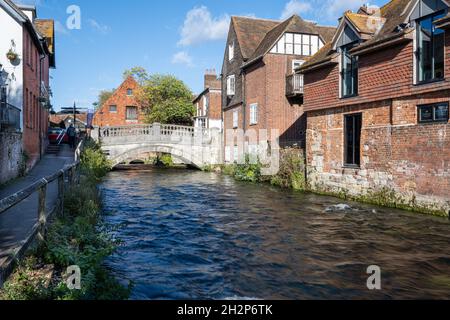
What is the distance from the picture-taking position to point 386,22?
50.8 feet

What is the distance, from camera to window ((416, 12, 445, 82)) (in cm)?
1227

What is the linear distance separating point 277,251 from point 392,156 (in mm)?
7431

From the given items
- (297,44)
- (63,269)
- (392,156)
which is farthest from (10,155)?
(297,44)

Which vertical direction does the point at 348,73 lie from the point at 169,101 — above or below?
below

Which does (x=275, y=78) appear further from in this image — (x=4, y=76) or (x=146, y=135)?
(x=4, y=76)

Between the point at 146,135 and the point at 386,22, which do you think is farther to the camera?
the point at 146,135

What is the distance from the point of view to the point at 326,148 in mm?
17969

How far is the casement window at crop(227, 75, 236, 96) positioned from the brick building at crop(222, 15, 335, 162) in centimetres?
→ 95

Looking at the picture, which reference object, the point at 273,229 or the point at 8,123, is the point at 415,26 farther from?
the point at 8,123

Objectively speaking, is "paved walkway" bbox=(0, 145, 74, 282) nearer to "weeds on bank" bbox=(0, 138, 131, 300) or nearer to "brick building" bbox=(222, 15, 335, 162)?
"weeds on bank" bbox=(0, 138, 131, 300)

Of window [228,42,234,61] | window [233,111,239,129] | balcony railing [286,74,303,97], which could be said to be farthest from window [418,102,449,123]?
window [228,42,234,61]

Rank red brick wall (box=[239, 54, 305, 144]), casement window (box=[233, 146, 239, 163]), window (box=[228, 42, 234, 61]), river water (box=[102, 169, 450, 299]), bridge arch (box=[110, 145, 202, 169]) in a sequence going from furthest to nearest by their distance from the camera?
window (box=[228, 42, 234, 61]) → bridge arch (box=[110, 145, 202, 169]) → casement window (box=[233, 146, 239, 163]) → red brick wall (box=[239, 54, 305, 144]) → river water (box=[102, 169, 450, 299])
